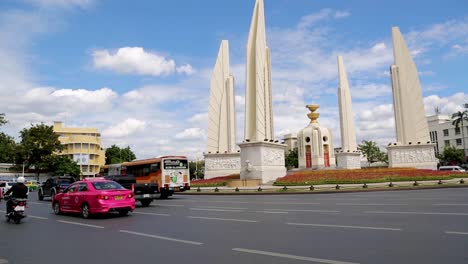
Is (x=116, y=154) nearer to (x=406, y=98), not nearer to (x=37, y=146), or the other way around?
(x=37, y=146)

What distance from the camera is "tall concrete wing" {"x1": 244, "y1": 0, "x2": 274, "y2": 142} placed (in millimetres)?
33906

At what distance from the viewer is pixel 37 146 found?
190 ft

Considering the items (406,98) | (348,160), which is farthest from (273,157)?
(348,160)

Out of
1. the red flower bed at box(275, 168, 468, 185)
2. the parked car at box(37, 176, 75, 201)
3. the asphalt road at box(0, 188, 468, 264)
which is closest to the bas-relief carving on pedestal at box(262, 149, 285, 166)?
the red flower bed at box(275, 168, 468, 185)

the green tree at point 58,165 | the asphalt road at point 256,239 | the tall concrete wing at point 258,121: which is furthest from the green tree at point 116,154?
the asphalt road at point 256,239

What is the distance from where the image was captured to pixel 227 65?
1893 inches

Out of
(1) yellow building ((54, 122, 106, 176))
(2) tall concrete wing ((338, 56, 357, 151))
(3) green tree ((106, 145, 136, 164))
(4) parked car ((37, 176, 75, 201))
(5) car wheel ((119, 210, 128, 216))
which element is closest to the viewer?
(5) car wheel ((119, 210, 128, 216))

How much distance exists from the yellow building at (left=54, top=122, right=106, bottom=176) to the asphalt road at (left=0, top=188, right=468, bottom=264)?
70872mm

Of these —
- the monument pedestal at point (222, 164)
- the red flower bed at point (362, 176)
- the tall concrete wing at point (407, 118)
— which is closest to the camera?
the red flower bed at point (362, 176)

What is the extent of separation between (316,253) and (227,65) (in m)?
43.1

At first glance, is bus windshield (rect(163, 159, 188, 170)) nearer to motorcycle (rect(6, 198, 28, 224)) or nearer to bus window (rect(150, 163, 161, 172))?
bus window (rect(150, 163, 161, 172))

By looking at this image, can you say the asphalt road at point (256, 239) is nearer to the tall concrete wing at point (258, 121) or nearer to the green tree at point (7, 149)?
the tall concrete wing at point (258, 121)

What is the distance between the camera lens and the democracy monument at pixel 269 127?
1303 inches

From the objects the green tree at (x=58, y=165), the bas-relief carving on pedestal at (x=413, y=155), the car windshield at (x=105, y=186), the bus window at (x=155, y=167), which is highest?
the green tree at (x=58, y=165)
